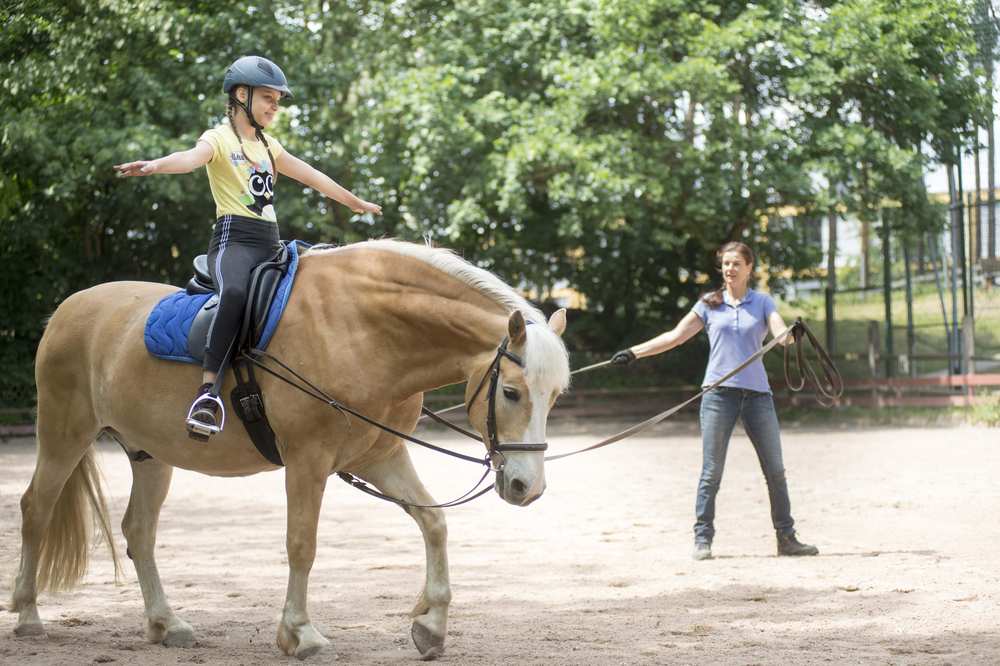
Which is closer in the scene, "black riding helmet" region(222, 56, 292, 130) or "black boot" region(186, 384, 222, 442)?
"black boot" region(186, 384, 222, 442)

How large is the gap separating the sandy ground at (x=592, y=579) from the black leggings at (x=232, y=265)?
137cm

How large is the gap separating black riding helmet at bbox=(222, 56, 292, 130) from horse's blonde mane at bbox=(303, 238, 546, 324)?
2.66ft

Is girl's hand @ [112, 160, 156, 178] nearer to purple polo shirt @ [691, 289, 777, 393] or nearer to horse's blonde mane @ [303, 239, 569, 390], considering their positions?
horse's blonde mane @ [303, 239, 569, 390]

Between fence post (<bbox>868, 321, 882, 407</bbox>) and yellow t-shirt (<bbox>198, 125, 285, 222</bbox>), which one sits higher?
yellow t-shirt (<bbox>198, 125, 285, 222</bbox>)

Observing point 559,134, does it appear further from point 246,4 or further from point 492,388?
point 492,388

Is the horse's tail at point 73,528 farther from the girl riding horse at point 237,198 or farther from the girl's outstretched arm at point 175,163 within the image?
the girl's outstretched arm at point 175,163

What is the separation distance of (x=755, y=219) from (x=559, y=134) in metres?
4.90

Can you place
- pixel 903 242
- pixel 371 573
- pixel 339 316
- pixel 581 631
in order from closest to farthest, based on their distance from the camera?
pixel 339 316
pixel 581 631
pixel 371 573
pixel 903 242

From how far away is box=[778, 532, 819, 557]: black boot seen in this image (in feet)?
24.8

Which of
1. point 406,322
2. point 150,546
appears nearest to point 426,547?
point 406,322

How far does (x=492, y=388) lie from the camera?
4.66 metres

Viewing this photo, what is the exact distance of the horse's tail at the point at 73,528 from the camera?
5754 mm

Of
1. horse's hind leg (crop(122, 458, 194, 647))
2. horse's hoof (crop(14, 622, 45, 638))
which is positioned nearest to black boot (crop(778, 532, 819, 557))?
horse's hind leg (crop(122, 458, 194, 647))

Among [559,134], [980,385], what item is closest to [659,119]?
[559,134]
